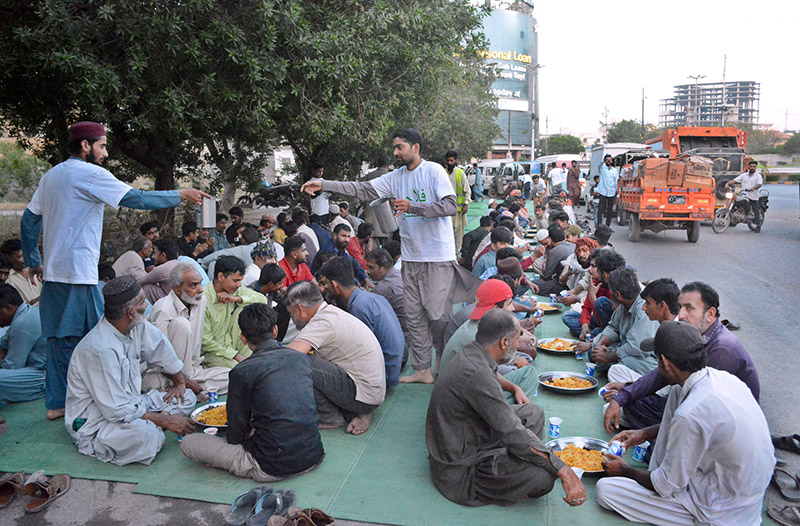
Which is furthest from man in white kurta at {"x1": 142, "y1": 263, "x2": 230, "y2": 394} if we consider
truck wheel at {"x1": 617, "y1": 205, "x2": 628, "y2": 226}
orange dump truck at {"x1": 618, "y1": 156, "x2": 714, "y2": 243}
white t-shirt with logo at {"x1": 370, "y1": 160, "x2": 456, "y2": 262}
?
truck wheel at {"x1": 617, "y1": 205, "x2": 628, "y2": 226}

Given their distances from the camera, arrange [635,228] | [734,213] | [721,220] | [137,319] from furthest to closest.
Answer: [734,213] < [721,220] < [635,228] < [137,319]

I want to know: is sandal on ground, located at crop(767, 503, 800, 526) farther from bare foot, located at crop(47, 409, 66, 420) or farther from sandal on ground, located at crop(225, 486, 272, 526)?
bare foot, located at crop(47, 409, 66, 420)

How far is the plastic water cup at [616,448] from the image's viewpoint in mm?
3722

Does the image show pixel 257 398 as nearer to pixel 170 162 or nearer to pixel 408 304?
pixel 408 304

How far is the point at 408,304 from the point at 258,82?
14.0 feet

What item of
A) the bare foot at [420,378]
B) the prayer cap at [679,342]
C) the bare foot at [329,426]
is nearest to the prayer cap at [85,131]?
the bare foot at [329,426]

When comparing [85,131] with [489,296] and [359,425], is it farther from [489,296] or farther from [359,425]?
[489,296]

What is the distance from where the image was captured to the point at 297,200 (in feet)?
57.4

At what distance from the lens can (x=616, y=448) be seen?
374cm

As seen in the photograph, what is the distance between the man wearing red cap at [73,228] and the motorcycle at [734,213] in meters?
15.2

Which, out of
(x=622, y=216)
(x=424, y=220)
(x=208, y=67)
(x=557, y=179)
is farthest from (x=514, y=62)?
(x=424, y=220)

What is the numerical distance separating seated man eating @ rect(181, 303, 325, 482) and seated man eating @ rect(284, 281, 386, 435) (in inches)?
21.6

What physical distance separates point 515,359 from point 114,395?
308 centimetres

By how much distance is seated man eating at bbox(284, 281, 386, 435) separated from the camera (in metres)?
4.21
